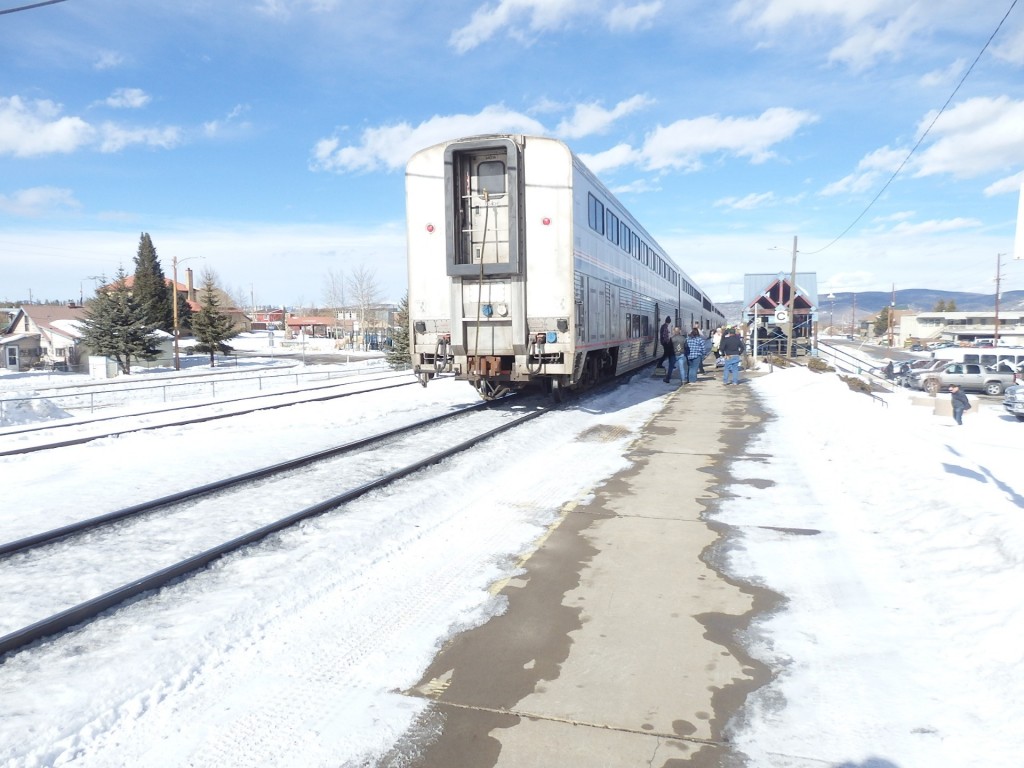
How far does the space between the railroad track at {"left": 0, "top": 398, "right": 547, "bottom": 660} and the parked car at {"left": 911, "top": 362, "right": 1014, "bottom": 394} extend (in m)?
28.0

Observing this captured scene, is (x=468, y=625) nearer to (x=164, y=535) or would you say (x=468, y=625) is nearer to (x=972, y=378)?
(x=164, y=535)

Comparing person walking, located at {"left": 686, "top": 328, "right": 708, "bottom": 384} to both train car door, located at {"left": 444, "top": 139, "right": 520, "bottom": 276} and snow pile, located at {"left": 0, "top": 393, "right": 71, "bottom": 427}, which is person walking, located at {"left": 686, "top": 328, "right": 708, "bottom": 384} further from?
snow pile, located at {"left": 0, "top": 393, "right": 71, "bottom": 427}

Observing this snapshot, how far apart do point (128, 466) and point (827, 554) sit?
8.25 metres

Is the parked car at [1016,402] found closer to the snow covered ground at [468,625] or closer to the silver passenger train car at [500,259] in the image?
the snow covered ground at [468,625]

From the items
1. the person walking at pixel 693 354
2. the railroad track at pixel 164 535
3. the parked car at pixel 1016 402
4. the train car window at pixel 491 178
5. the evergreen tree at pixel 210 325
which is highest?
the train car window at pixel 491 178

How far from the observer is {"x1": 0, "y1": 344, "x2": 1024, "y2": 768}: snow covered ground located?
9.46ft

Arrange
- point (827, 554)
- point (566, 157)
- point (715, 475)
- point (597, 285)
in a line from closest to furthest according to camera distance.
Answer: point (827, 554) < point (715, 475) < point (566, 157) < point (597, 285)

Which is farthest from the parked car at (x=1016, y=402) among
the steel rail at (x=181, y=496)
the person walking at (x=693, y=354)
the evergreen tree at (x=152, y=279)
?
the evergreen tree at (x=152, y=279)

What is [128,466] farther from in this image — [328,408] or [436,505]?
[328,408]

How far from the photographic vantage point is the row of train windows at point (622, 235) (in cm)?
1268

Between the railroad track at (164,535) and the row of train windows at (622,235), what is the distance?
5740mm

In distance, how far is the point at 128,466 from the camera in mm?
8633

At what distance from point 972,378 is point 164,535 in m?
33.4

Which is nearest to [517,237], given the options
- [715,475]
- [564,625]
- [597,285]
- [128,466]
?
[597,285]
